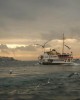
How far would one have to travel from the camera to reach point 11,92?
35906mm

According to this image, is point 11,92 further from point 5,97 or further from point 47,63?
point 47,63

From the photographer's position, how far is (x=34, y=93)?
35.3 metres

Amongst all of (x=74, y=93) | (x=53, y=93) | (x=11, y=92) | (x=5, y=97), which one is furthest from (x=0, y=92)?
(x=74, y=93)

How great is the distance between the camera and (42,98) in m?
31.6

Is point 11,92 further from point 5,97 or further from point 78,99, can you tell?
point 78,99

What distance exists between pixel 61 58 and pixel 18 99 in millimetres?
169878

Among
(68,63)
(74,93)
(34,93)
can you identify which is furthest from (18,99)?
(68,63)

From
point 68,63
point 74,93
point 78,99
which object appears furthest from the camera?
point 68,63

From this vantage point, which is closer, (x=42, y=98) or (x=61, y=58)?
(x=42, y=98)

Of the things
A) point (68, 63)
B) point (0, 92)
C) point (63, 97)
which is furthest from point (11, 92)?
point (68, 63)

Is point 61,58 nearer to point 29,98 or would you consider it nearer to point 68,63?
point 68,63

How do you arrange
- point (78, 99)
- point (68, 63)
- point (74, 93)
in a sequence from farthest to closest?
point (68, 63)
point (74, 93)
point (78, 99)

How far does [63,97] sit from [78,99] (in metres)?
2.06

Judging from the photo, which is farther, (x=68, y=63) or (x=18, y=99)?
(x=68, y=63)
